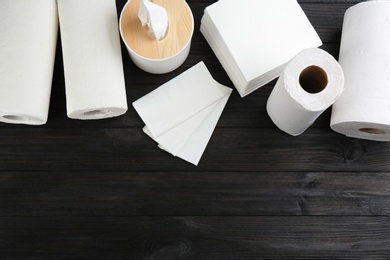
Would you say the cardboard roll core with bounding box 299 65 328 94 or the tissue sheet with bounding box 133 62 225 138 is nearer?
the cardboard roll core with bounding box 299 65 328 94

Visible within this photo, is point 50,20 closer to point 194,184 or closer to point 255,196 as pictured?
point 194,184

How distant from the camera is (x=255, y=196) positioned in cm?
84

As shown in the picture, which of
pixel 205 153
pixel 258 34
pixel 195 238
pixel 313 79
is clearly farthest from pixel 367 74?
pixel 195 238

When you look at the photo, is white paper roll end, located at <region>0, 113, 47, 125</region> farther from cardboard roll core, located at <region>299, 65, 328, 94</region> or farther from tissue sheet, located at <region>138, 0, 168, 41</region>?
cardboard roll core, located at <region>299, 65, 328, 94</region>

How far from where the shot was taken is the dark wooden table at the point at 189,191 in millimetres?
822

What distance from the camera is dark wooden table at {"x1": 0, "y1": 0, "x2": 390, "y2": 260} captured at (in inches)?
32.4

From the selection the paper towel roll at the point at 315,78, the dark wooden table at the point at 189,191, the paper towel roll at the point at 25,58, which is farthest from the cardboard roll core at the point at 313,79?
the paper towel roll at the point at 25,58

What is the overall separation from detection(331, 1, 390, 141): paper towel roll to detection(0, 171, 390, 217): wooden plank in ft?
0.43

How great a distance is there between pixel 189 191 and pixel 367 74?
40 cm

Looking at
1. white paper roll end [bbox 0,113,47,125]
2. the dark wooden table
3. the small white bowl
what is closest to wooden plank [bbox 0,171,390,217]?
the dark wooden table

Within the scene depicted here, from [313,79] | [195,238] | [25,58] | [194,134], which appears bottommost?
[195,238]

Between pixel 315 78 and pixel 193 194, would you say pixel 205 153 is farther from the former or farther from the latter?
pixel 315 78

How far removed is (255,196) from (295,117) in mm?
189

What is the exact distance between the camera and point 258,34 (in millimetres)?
804
